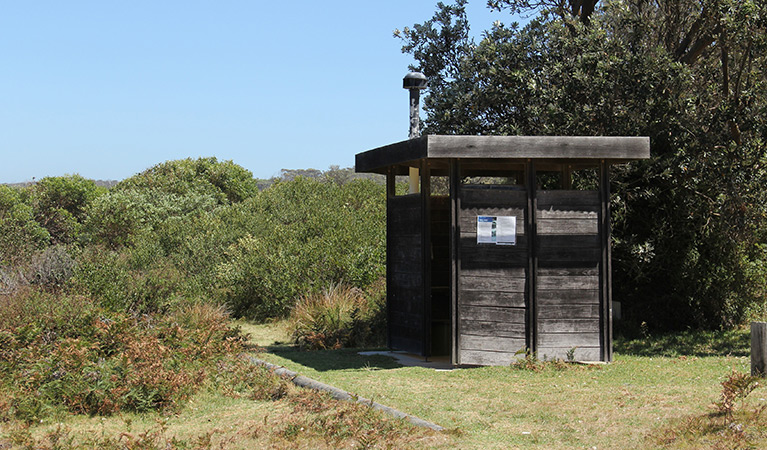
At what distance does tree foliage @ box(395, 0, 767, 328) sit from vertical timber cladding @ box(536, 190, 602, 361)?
280cm

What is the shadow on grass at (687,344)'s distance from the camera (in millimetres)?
11234

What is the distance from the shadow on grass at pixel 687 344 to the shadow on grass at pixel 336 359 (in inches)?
146

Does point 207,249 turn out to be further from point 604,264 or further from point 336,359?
point 604,264

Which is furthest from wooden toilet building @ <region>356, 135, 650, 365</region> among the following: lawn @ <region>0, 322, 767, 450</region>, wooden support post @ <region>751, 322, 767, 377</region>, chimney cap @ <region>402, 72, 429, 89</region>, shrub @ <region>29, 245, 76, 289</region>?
shrub @ <region>29, 245, 76, 289</region>

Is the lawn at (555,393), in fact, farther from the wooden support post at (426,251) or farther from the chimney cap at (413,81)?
the chimney cap at (413,81)

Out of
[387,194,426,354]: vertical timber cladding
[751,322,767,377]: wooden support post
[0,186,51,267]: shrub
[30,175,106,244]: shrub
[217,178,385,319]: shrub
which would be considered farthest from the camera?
[30,175,106,244]: shrub

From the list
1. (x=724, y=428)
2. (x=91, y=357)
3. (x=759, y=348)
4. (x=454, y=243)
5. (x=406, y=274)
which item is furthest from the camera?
(x=406, y=274)

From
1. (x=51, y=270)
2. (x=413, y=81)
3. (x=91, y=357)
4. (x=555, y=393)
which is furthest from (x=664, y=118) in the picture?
(x=51, y=270)

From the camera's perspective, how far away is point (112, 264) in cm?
1453

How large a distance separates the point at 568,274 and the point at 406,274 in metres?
2.32

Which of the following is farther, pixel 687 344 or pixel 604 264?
pixel 687 344

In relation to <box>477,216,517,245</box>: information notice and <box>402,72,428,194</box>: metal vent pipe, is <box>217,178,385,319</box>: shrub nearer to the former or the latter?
<box>402,72,428,194</box>: metal vent pipe

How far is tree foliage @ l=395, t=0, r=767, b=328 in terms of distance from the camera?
459 inches

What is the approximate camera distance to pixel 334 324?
12.6 m
